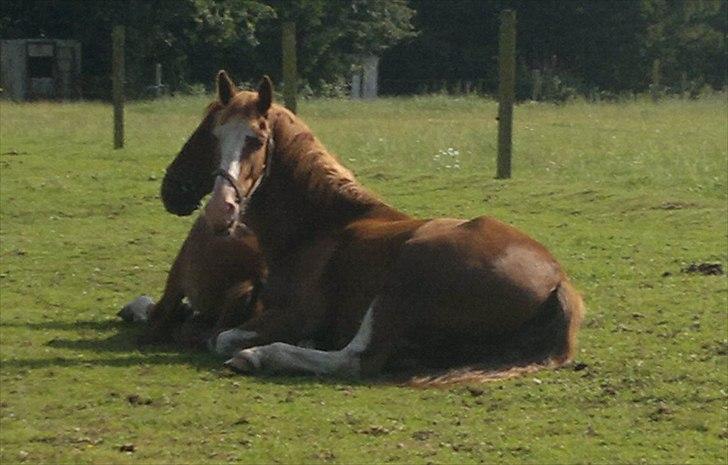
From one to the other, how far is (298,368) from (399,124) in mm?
20543

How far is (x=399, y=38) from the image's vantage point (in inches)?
2079

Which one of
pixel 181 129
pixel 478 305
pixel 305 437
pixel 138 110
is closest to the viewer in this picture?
pixel 305 437

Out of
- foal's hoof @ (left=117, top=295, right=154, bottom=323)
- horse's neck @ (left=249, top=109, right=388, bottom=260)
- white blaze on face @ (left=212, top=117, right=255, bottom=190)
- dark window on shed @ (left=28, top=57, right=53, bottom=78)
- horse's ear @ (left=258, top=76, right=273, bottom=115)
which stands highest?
horse's ear @ (left=258, top=76, right=273, bottom=115)

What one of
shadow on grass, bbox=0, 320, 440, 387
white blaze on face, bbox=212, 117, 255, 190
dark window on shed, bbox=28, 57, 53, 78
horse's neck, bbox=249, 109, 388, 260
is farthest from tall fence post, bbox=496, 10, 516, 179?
dark window on shed, bbox=28, 57, 53, 78

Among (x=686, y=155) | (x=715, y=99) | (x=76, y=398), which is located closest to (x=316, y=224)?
(x=76, y=398)

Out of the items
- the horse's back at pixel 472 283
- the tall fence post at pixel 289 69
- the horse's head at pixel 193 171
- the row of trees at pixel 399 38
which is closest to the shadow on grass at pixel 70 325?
the horse's head at pixel 193 171

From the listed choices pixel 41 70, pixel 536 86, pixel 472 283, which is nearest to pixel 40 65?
pixel 41 70

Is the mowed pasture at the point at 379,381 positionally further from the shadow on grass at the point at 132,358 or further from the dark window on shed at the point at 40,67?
the dark window on shed at the point at 40,67

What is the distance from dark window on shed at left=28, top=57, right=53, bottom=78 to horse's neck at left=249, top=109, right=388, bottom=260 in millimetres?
36611

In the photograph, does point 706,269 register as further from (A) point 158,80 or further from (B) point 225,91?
(A) point 158,80

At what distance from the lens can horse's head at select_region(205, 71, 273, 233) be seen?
23.8ft

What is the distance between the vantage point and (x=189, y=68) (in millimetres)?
46719

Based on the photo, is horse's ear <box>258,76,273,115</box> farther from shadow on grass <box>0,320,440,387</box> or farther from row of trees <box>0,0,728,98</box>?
row of trees <box>0,0,728,98</box>

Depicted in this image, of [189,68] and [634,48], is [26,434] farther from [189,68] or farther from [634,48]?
[634,48]
